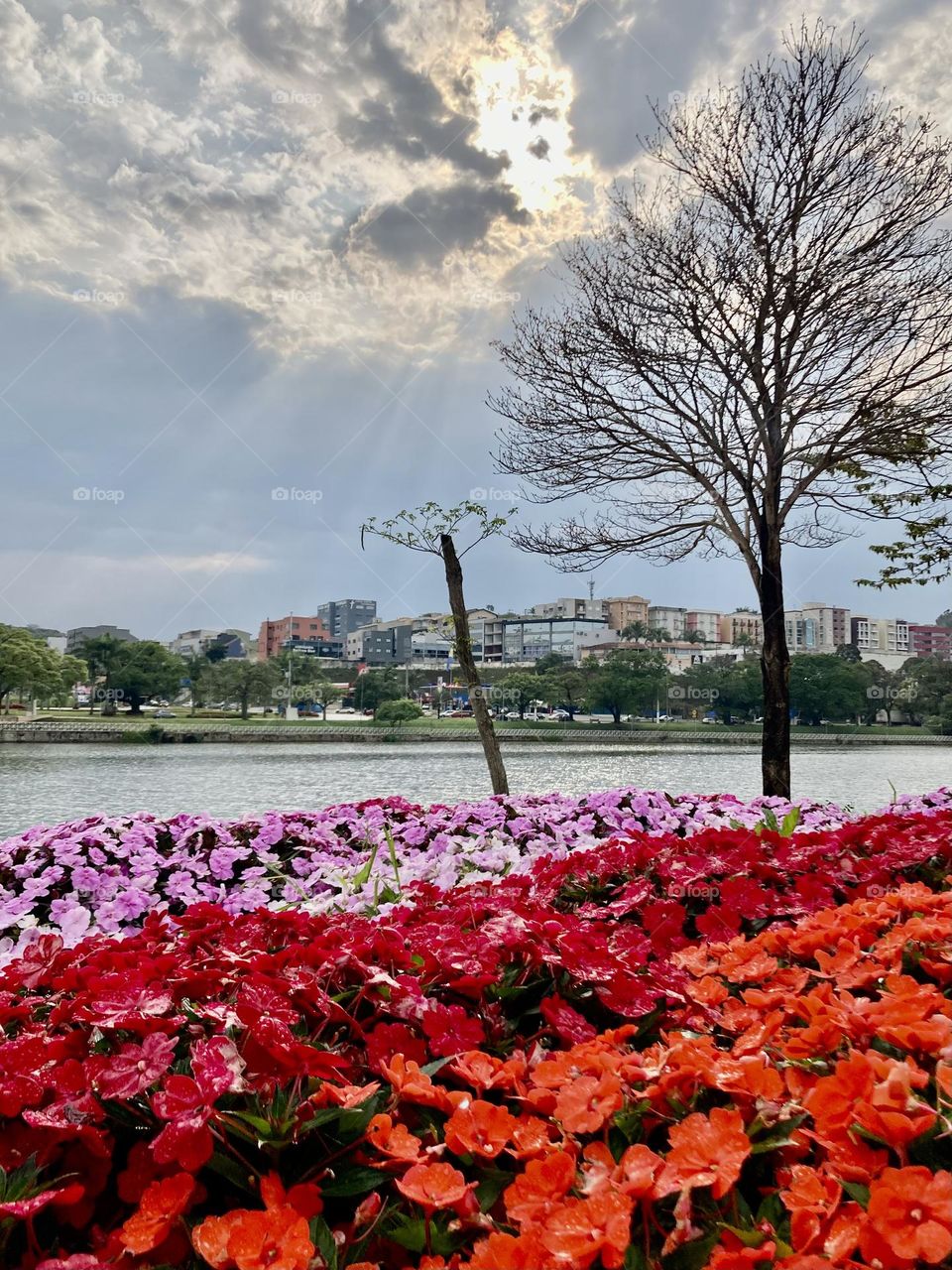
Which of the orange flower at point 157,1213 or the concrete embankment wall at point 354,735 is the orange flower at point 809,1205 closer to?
the orange flower at point 157,1213

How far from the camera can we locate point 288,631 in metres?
56.2

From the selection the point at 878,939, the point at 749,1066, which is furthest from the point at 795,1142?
the point at 878,939

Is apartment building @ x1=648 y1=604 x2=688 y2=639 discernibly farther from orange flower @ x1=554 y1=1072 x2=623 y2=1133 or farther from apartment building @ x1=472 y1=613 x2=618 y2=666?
orange flower @ x1=554 y1=1072 x2=623 y2=1133

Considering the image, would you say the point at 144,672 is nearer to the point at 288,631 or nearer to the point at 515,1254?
the point at 288,631

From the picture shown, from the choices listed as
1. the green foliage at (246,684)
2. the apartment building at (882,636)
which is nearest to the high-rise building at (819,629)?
the apartment building at (882,636)

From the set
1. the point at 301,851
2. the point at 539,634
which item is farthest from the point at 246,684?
the point at 301,851

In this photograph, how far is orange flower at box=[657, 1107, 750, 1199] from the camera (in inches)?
26.1

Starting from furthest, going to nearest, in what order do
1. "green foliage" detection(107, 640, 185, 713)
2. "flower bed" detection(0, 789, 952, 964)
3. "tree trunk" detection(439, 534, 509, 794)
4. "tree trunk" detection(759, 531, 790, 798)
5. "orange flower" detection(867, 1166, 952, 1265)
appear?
"green foliage" detection(107, 640, 185, 713)
"tree trunk" detection(759, 531, 790, 798)
"tree trunk" detection(439, 534, 509, 794)
"flower bed" detection(0, 789, 952, 964)
"orange flower" detection(867, 1166, 952, 1265)

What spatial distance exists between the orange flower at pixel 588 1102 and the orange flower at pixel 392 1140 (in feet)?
0.47

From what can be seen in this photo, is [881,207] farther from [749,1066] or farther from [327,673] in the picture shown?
[327,673]

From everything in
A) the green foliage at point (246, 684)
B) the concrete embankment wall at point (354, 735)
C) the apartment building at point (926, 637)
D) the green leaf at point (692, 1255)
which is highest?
the apartment building at point (926, 637)

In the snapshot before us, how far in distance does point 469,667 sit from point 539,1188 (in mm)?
4897

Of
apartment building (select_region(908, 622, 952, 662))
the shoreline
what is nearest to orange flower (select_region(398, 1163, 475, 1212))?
the shoreline

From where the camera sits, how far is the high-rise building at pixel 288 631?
54.2m
